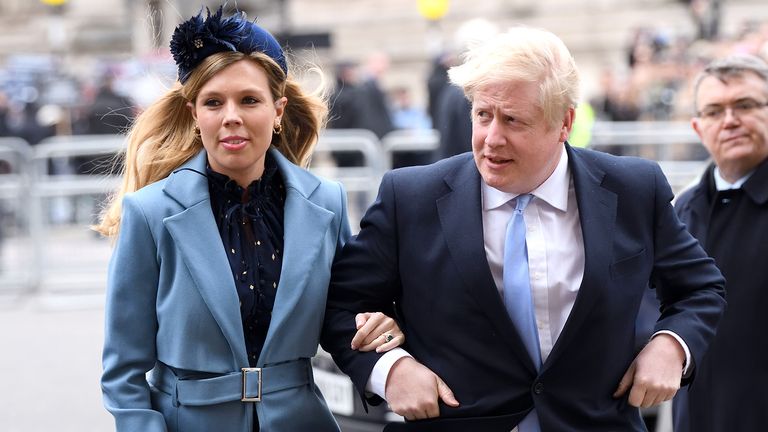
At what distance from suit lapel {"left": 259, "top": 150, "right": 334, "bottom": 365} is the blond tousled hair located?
2.04ft

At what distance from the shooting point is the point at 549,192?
3410 millimetres

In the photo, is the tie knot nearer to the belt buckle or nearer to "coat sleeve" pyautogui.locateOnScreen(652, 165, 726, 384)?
"coat sleeve" pyautogui.locateOnScreen(652, 165, 726, 384)

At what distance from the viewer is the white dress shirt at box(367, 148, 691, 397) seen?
333 cm

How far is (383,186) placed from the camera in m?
3.54

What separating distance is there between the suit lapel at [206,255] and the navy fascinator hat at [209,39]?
1.16 feet

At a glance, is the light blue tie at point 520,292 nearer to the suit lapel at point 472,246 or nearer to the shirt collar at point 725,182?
the suit lapel at point 472,246

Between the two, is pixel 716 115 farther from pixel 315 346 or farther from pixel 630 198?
pixel 315 346

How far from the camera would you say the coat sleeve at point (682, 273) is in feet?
11.4

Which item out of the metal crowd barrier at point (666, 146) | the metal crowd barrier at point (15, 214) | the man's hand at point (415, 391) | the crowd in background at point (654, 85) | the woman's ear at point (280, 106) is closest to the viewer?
the man's hand at point (415, 391)

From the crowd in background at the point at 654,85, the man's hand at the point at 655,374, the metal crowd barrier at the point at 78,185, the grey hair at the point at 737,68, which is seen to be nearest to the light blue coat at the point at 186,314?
the man's hand at the point at 655,374

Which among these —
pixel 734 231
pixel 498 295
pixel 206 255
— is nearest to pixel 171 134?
pixel 206 255

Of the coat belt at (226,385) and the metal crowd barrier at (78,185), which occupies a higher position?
the coat belt at (226,385)

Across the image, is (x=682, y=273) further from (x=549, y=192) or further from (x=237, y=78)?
(x=237, y=78)

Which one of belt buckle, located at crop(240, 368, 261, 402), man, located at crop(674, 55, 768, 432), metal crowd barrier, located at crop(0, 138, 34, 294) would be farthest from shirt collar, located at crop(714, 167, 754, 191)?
metal crowd barrier, located at crop(0, 138, 34, 294)
